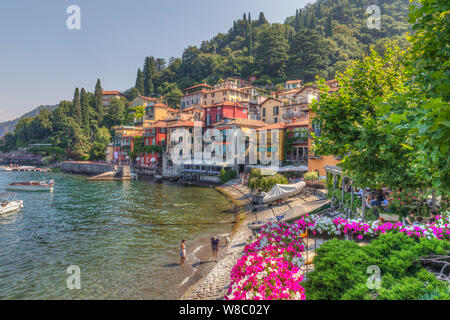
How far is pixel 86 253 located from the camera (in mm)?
16906

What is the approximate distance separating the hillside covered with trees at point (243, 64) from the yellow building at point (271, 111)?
2538 cm

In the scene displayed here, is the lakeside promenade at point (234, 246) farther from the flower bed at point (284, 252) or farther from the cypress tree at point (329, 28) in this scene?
the cypress tree at point (329, 28)

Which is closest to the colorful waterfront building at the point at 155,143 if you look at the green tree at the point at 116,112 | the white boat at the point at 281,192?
the green tree at the point at 116,112

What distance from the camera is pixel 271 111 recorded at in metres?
57.1

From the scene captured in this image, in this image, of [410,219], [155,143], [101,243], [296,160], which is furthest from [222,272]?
[155,143]

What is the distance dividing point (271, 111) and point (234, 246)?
4423cm

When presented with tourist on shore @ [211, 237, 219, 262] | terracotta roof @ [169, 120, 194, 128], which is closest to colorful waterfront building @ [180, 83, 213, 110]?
terracotta roof @ [169, 120, 194, 128]

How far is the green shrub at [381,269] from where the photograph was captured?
16.4 feet

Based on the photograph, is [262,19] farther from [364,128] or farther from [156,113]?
[364,128]

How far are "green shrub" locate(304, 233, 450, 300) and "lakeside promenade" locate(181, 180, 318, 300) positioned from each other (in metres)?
5.48

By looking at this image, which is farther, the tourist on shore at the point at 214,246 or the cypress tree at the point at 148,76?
the cypress tree at the point at 148,76
